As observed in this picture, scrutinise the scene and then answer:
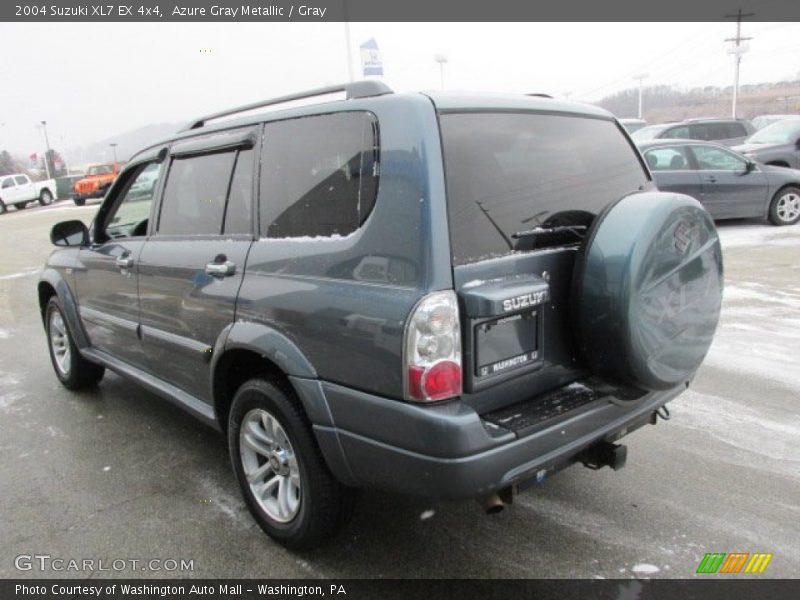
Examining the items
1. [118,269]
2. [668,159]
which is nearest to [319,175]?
[118,269]

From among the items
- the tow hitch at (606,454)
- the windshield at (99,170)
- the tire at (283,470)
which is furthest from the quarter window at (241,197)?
the windshield at (99,170)

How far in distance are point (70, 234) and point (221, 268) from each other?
2251 mm

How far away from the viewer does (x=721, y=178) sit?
414 inches

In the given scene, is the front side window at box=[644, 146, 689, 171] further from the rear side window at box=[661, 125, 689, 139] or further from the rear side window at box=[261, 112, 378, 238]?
the rear side window at box=[261, 112, 378, 238]

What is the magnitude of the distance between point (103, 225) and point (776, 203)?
10913mm

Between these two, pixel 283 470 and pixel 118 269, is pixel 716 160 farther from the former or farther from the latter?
pixel 283 470

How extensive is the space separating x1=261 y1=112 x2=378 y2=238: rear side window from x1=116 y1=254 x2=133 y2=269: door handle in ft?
4.53

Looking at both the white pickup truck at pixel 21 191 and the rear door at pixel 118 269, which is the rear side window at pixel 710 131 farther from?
the white pickup truck at pixel 21 191

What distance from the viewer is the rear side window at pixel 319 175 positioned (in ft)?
7.82

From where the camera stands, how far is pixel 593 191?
280 centimetres

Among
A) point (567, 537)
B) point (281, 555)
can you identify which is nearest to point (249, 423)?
point (281, 555)

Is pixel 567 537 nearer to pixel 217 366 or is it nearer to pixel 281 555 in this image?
pixel 281 555

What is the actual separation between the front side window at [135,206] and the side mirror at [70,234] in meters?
0.25

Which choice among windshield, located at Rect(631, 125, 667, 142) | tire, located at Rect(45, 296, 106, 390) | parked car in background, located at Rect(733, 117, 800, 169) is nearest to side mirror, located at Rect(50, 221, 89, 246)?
tire, located at Rect(45, 296, 106, 390)
